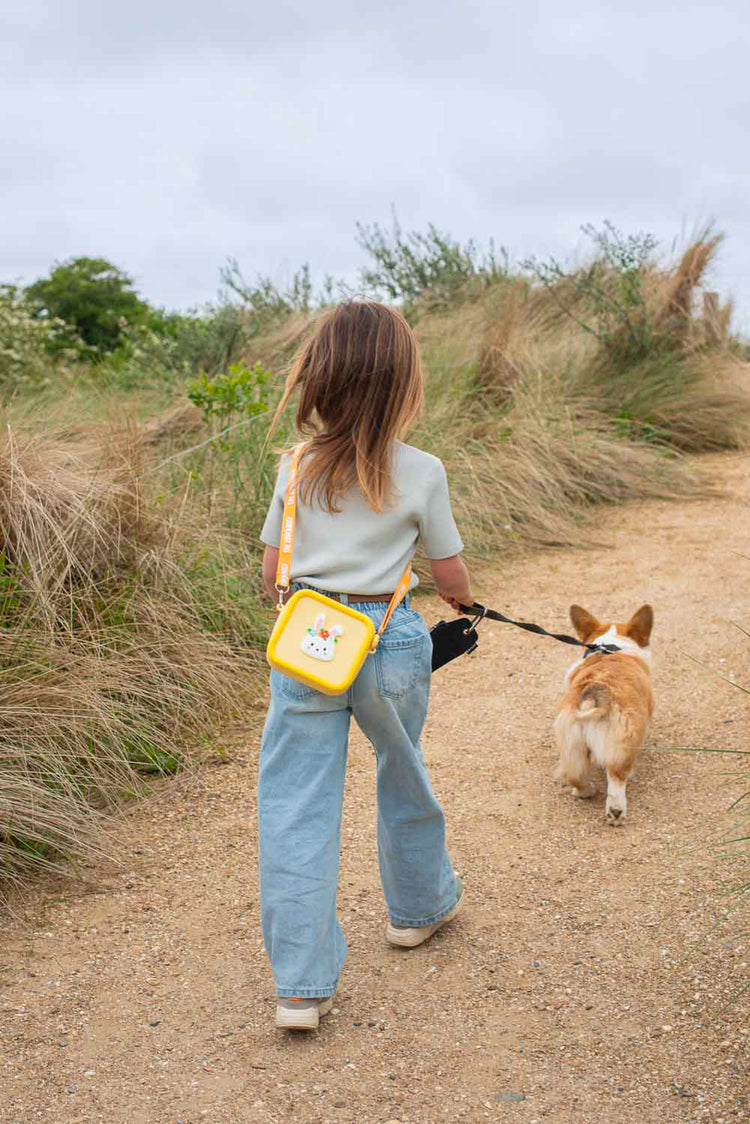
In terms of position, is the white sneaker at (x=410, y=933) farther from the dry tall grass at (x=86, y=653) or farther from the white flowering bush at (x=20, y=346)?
the white flowering bush at (x=20, y=346)

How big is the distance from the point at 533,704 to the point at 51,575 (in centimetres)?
246

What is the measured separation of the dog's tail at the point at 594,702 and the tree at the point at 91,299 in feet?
42.8

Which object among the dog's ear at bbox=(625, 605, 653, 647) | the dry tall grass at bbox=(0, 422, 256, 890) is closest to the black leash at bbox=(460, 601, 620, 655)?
the dog's ear at bbox=(625, 605, 653, 647)

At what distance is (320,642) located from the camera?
2.85m

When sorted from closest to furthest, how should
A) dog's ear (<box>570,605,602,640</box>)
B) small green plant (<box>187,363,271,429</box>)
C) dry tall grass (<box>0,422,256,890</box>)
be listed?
dry tall grass (<box>0,422,256,890</box>) < dog's ear (<box>570,605,602,640</box>) < small green plant (<box>187,363,271,429</box>)

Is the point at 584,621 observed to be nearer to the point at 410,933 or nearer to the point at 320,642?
the point at 410,933

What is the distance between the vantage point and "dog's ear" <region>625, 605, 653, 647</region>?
4.71 meters

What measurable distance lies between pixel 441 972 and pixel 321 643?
1200 mm

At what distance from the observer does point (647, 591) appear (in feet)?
23.3

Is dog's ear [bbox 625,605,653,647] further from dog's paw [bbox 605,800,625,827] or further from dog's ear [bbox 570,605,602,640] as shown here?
dog's paw [bbox 605,800,625,827]

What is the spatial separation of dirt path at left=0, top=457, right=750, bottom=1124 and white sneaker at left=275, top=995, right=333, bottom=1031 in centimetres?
8

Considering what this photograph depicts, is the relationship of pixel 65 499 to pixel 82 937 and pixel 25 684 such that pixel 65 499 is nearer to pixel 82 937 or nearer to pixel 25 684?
pixel 25 684

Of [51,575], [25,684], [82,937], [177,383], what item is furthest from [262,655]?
[177,383]

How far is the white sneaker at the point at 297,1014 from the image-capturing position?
297cm
